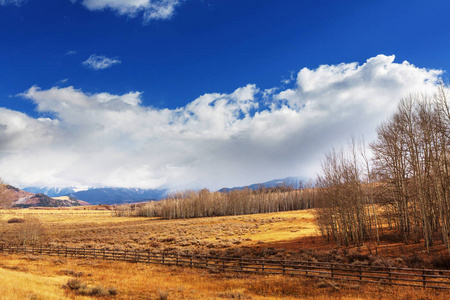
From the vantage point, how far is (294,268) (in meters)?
25.3

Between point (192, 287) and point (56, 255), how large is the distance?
28.7 m

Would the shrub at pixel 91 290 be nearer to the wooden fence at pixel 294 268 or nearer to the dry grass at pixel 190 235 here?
the wooden fence at pixel 294 268

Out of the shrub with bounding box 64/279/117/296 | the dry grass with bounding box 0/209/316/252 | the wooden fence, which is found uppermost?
the shrub with bounding box 64/279/117/296

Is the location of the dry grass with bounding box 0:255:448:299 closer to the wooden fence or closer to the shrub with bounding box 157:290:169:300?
the shrub with bounding box 157:290:169:300

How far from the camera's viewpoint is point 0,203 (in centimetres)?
4553

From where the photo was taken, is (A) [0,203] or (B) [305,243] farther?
(A) [0,203]

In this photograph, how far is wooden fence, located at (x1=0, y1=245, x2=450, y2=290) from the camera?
18.7 meters

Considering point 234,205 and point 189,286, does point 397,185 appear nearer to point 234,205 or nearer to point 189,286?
point 189,286

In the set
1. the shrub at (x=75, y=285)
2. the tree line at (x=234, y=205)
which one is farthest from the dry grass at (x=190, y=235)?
the tree line at (x=234, y=205)

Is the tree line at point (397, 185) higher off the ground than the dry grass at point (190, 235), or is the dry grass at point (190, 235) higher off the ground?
the tree line at point (397, 185)

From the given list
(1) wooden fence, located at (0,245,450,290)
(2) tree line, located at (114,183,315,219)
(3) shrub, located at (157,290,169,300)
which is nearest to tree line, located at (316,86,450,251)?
(1) wooden fence, located at (0,245,450,290)

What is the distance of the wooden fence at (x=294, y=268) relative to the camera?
737 inches

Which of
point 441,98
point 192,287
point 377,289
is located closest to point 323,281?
point 377,289

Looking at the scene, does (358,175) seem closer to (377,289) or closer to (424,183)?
(424,183)
